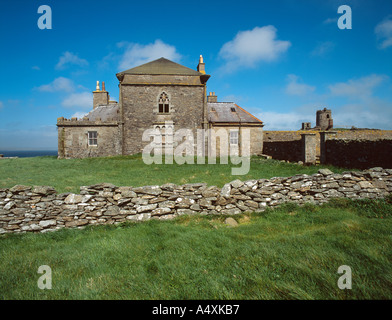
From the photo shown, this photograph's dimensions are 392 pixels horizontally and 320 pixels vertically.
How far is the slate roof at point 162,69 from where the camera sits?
22547mm

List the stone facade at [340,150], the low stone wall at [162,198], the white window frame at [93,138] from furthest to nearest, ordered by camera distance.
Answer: the white window frame at [93,138] < the stone facade at [340,150] < the low stone wall at [162,198]

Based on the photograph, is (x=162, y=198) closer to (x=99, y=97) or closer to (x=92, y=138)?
(x=92, y=138)

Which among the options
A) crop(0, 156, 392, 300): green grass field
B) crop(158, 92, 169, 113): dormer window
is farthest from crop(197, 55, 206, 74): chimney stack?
crop(0, 156, 392, 300): green grass field

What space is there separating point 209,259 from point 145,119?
20100 mm

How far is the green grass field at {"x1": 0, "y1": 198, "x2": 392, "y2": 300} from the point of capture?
3.11 meters

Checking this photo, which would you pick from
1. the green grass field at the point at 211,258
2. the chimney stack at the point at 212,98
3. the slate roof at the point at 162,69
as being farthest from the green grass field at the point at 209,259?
the chimney stack at the point at 212,98

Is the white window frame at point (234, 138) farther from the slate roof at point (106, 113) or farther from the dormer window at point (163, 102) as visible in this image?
the slate roof at point (106, 113)

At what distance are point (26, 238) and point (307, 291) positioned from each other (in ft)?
21.9

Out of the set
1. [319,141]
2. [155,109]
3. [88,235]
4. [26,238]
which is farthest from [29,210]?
[155,109]

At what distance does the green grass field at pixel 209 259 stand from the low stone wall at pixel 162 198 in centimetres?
50

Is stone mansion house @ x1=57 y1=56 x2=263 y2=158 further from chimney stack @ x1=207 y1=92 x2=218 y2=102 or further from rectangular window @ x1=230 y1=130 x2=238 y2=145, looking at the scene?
chimney stack @ x1=207 y1=92 x2=218 y2=102

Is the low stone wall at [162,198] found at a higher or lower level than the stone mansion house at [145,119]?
lower

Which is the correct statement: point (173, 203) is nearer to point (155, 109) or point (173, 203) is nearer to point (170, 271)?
point (170, 271)

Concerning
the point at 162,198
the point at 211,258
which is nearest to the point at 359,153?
the point at 162,198
